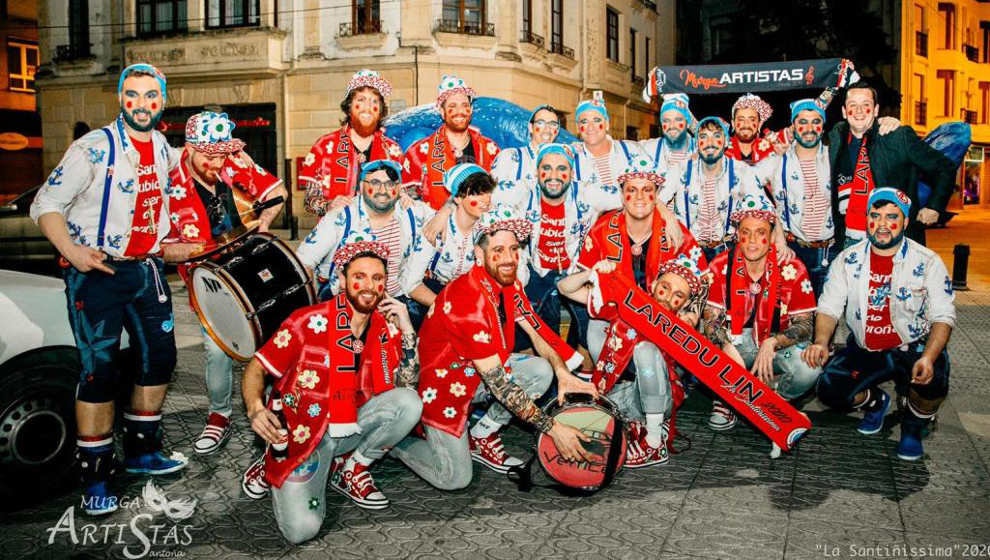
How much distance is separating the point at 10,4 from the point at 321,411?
117 ft

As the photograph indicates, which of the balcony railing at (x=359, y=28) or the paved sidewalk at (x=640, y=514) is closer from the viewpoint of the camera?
the paved sidewalk at (x=640, y=514)

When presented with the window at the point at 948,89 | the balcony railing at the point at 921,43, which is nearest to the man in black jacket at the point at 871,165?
the balcony railing at the point at 921,43

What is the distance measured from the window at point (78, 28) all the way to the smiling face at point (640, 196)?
81.2ft

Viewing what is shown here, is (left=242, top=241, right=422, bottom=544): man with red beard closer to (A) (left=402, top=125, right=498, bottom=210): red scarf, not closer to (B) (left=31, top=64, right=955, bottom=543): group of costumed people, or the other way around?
(B) (left=31, top=64, right=955, bottom=543): group of costumed people

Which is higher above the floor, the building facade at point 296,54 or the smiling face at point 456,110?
the building facade at point 296,54

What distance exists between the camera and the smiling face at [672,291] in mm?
5051

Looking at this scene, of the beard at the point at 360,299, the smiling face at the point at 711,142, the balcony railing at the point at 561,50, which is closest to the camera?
the beard at the point at 360,299

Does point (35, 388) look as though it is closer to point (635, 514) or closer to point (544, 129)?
point (635, 514)

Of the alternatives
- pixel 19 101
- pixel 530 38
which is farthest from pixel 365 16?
pixel 19 101

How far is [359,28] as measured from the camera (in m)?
22.2

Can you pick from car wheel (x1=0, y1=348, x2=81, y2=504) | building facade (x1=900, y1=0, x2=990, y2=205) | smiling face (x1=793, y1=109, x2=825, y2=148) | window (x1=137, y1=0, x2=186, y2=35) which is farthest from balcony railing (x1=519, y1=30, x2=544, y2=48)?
building facade (x1=900, y1=0, x2=990, y2=205)

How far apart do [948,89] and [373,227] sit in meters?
45.3

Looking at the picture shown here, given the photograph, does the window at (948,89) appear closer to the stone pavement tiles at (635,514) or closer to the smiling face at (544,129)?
the smiling face at (544,129)

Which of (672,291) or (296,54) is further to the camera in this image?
(296,54)
